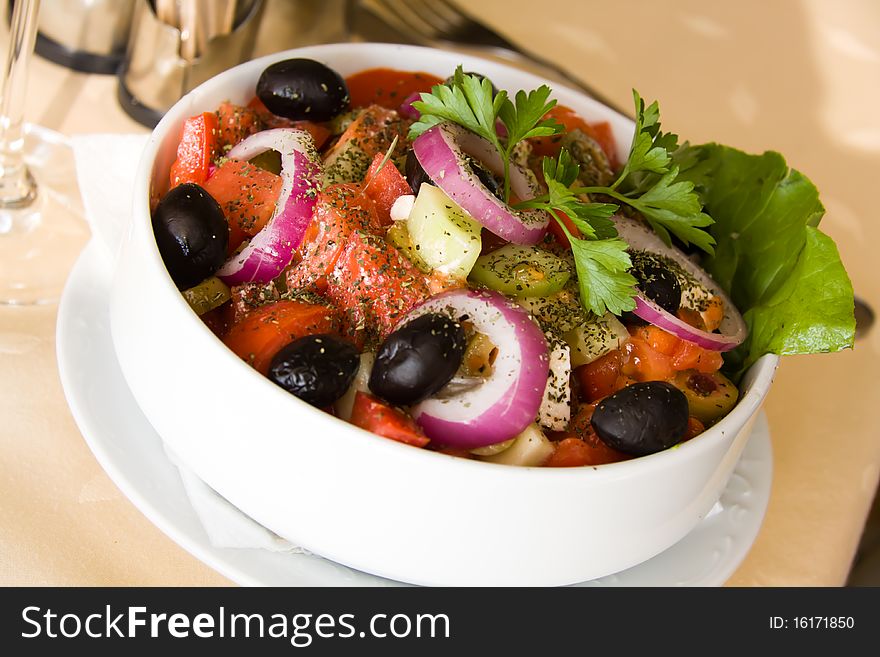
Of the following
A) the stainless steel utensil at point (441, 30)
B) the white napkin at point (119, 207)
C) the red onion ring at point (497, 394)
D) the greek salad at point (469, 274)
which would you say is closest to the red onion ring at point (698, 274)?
the greek salad at point (469, 274)

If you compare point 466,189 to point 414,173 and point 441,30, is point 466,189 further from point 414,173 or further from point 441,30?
point 441,30

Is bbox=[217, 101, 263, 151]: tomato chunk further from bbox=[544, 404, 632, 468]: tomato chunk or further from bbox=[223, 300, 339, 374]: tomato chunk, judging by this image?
bbox=[544, 404, 632, 468]: tomato chunk

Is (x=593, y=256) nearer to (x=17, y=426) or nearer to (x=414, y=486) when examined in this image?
(x=414, y=486)

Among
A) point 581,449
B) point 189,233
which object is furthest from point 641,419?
point 189,233

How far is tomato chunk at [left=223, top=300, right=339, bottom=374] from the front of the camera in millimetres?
1322

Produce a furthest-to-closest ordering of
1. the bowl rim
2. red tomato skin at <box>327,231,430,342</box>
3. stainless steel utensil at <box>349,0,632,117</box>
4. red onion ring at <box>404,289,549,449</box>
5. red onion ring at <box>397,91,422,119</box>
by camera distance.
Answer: stainless steel utensil at <box>349,0,632,117</box> → red onion ring at <box>397,91,422,119</box> → red tomato skin at <box>327,231,430,342</box> → red onion ring at <box>404,289,549,449</box> → the bowl rim

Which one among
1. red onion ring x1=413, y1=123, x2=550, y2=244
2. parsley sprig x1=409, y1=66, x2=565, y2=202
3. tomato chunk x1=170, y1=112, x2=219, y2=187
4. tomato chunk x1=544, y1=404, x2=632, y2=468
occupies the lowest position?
tomato chunk x1=544, y1=404, x2=632, y2=468

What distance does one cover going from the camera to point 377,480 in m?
1.19

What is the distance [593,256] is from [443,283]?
0.22 metres

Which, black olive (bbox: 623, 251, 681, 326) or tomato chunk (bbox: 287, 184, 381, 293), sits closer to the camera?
tomato chunk (bbox: 287, 184, 381, 293)

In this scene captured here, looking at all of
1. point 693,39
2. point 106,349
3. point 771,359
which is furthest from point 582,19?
point 106,349

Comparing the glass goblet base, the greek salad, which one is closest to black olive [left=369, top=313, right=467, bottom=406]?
the greek salad

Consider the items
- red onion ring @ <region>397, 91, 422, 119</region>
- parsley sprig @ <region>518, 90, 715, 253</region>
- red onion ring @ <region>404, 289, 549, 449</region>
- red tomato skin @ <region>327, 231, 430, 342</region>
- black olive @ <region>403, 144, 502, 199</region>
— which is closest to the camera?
red onion ring @ <region>404, 289, 549, 449</region>

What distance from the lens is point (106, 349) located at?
1.53 m
